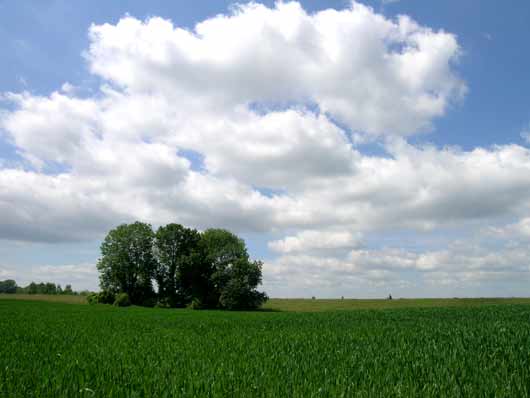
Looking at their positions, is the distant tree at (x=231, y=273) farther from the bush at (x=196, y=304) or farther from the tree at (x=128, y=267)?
the tree at (x=128, y=267)

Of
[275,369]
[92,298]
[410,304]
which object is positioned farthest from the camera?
[410,304]

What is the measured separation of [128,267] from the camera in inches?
3194

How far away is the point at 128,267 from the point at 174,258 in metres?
8.66

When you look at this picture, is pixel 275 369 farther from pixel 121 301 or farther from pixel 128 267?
pixel 128 267

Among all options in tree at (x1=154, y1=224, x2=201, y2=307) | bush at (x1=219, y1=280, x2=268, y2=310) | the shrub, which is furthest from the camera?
tree at (x1=154, y1=224, x2=201, y2=307)

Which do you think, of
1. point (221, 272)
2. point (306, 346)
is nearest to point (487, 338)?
point (306, 346)

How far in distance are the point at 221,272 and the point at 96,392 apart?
73099mm

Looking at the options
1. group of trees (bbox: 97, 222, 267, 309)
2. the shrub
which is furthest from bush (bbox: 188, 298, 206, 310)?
the shrub

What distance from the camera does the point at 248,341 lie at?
14.2 metres

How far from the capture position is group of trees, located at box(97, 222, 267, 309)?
78.2 meters

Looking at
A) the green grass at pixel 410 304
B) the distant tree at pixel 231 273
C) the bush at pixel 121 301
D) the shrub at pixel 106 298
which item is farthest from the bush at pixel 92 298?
the green grass at pixel 410 304

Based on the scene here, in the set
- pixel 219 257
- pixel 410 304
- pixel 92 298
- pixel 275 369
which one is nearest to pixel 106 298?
pixel 92 298

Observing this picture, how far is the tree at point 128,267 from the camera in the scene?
80.8 metres

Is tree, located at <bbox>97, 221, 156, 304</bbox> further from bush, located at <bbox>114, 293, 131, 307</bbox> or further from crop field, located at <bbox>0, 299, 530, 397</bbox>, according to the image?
crop field, located at <bbox>0, 299, 530, 397</bbox>
